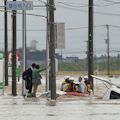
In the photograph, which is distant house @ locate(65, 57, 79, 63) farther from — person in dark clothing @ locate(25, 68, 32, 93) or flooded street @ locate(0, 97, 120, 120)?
flooded street @ locate(0, 97, 120, 120)

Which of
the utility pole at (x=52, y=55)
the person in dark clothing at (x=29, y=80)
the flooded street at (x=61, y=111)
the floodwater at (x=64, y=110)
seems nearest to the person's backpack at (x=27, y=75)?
the person in dark clothing at (x=29, y=80)

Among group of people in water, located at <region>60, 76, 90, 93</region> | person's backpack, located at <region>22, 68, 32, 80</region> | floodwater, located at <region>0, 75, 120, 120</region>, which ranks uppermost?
person's backpack, located at <region>22, 68, 32, 80</region>

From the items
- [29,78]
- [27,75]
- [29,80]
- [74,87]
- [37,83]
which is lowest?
[74,87]

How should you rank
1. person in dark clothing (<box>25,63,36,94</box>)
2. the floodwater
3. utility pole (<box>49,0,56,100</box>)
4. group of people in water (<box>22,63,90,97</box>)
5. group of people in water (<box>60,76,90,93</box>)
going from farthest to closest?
person in dark clothing (<box>25,63,36,94</box>)
group of people in water (<box>22,63,90,97</box>)
group of people in water (<box>60,76,90,93</box>)
utility pole (<box>49,0,56,100</box>)
the floodwater

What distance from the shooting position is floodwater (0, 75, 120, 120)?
20297 millimetres

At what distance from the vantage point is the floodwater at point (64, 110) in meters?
20.3

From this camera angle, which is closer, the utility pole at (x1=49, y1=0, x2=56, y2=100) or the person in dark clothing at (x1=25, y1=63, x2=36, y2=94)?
the utility pole at (x1=49, y1=0, x2=56, y2=100)

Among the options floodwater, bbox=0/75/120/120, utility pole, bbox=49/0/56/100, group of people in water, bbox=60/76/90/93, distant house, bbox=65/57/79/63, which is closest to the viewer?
floodwater, bbox=0/75/120/120

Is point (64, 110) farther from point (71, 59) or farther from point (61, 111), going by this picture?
point (71, 59)

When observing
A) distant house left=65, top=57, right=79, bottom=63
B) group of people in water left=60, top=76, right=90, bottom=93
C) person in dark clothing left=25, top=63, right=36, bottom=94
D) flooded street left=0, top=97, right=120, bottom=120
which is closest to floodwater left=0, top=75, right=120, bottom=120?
flooded street left=0, top=97, right=120, bottom=120

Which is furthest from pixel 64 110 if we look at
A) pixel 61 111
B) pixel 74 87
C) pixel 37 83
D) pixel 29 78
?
pixel 29 78

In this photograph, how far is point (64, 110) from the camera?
23.2 meters

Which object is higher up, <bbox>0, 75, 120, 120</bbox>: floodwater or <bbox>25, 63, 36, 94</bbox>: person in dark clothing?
<bbox>25, 63, 36, 94</bbox>: person in dark clothing

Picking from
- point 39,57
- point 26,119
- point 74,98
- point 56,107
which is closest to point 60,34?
point 74,98
